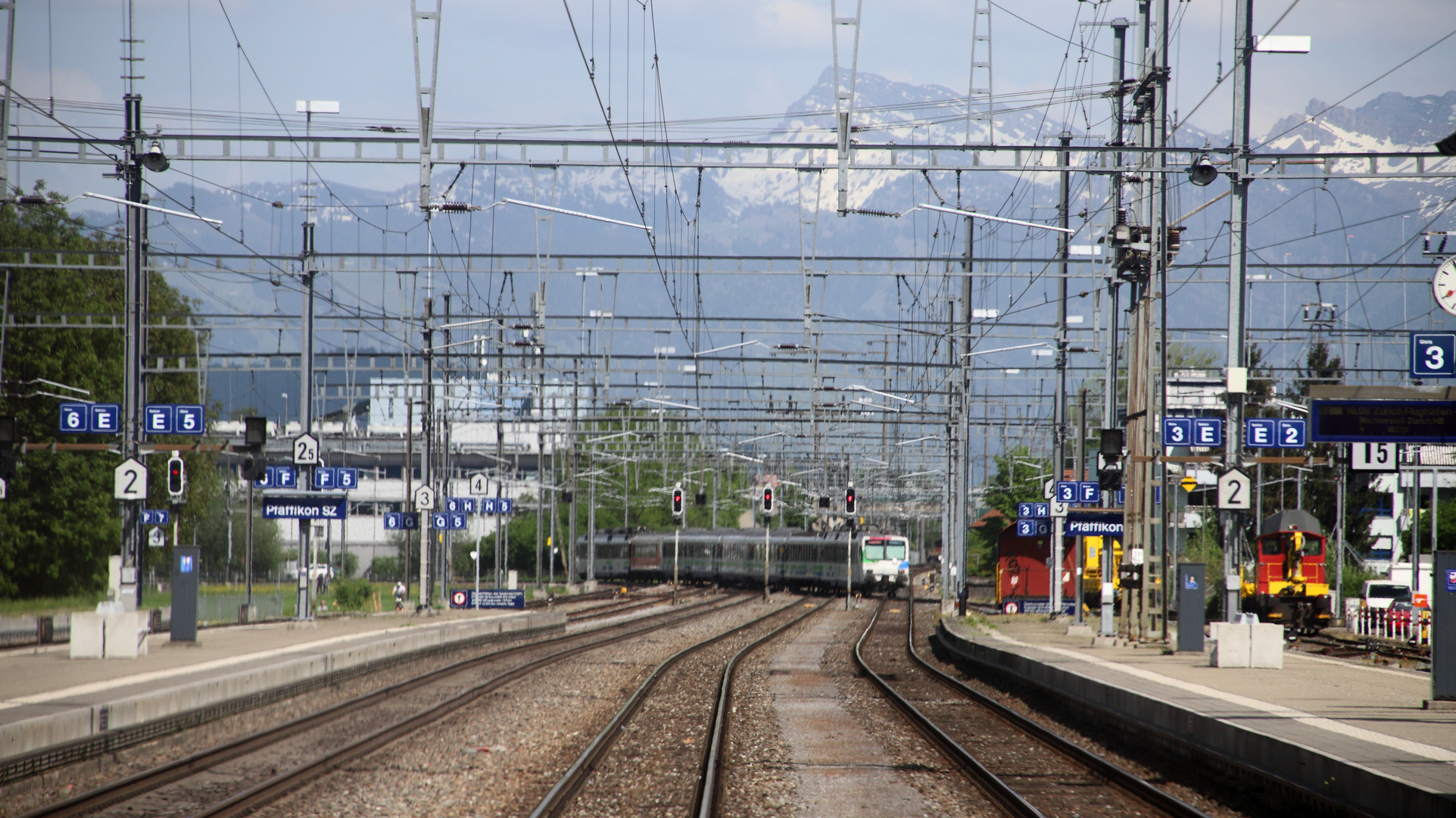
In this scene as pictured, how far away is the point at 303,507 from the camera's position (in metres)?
27.6

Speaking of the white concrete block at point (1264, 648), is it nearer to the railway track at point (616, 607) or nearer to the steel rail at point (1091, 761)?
the steel rail at point (1091, 761)

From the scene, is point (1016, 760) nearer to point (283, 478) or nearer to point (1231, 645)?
point (1231, 645)

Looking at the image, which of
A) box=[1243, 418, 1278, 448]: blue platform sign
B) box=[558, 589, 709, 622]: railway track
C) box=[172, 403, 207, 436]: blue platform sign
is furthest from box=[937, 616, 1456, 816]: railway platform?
box=[558, 589, 709, 622]: railway track

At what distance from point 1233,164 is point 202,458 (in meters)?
43.7

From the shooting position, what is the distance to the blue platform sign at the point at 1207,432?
72.1ft

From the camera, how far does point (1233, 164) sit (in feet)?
65.4

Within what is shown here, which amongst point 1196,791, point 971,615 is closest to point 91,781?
point 1196,791

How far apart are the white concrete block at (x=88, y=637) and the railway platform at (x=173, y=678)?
353mm

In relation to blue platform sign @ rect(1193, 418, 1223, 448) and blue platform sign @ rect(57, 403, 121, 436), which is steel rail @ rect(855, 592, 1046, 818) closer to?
blue platform sign @ rect(1193, 418, 1223, 448)

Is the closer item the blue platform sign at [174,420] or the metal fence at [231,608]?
the blue platform sign at [174,420]

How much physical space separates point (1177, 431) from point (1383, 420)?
7927 mm

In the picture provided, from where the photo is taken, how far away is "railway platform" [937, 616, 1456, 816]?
10047 mm

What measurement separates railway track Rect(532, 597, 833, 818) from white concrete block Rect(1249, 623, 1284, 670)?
7788 mm

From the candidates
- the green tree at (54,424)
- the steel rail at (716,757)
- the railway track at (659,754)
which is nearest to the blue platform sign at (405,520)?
the green tree at (54,424)
